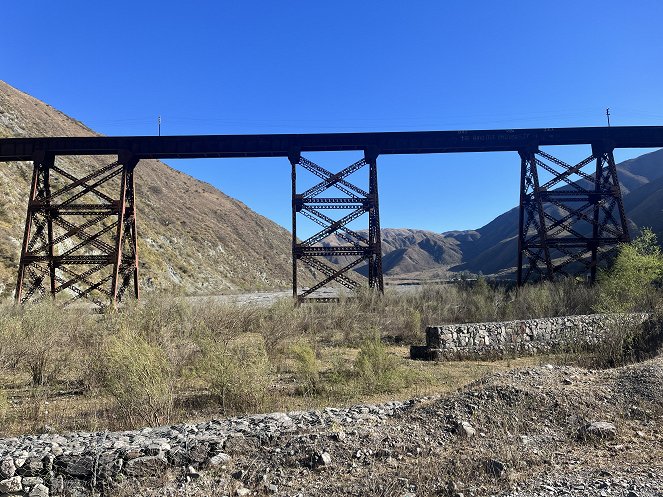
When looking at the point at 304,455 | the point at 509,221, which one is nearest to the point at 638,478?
the point at 304,455

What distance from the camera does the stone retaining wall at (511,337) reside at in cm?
966

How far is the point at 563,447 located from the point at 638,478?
677 millimetres

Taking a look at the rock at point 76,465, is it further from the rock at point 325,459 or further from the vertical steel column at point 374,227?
the vertical steel column at point 374,227

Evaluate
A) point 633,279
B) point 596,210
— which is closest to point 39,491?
point 633,279

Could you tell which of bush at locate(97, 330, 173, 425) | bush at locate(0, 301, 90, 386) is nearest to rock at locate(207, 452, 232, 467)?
bush at locate(97, 330, 173, 425)

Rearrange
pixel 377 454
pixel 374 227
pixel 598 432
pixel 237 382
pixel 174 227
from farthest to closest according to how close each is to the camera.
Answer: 1. pixel 174 227
2. pixel 374 227
3. pixel 237 382
4. pixel 598 432
5. pixel 377 454

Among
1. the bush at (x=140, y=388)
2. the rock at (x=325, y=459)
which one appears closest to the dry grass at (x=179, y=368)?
the bush at (x=140, y=388)

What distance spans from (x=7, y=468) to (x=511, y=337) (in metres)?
9.81

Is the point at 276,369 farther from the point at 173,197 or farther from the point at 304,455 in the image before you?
the point at 173,197

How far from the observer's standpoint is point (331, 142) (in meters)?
15.1

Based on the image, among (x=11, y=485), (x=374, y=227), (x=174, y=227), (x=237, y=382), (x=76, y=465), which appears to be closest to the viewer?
(x=11, y=485)

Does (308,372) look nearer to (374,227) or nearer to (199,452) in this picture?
(199,452)

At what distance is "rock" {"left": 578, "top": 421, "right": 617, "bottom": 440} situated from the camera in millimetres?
4102

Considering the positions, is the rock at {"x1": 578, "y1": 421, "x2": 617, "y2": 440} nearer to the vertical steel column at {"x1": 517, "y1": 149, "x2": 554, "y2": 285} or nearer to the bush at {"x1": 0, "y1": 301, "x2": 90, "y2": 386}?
the bush at {"x1": 0, "y1": 301, "x2": 90, "y2": 386}
